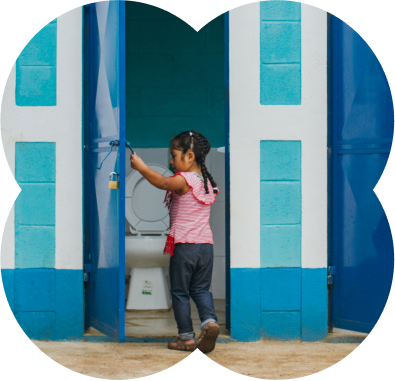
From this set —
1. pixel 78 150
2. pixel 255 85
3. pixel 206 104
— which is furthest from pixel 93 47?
pixel 206 104

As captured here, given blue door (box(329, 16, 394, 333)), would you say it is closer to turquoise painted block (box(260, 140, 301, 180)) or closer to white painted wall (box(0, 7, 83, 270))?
turquoise painted block (box(260, 140, 301, 180))

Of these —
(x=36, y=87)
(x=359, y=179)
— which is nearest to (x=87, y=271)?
(x=36, y=87)

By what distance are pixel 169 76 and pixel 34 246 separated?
189cm

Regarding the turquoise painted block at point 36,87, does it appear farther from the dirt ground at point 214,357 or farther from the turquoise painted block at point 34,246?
the dirt ground at point 214,357

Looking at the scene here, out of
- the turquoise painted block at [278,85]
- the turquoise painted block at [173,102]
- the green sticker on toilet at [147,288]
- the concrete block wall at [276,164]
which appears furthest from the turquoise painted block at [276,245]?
the turquoise painted block at [173,102]

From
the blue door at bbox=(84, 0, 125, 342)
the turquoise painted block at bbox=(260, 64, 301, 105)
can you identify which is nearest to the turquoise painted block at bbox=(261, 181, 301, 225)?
the turquoise painted block at bbox=(260, 64, 301, 105)

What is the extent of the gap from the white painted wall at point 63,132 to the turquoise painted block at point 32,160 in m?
0.03

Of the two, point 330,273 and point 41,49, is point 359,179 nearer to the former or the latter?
point 330,273

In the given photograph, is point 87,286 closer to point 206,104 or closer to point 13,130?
point 13,130

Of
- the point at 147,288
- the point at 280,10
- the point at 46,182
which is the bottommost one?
the point at 147,288

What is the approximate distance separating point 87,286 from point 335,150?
1.71 m

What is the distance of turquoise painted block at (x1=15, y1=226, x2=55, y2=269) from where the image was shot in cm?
311

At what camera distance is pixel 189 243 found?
292 cm

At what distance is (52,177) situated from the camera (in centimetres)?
310
